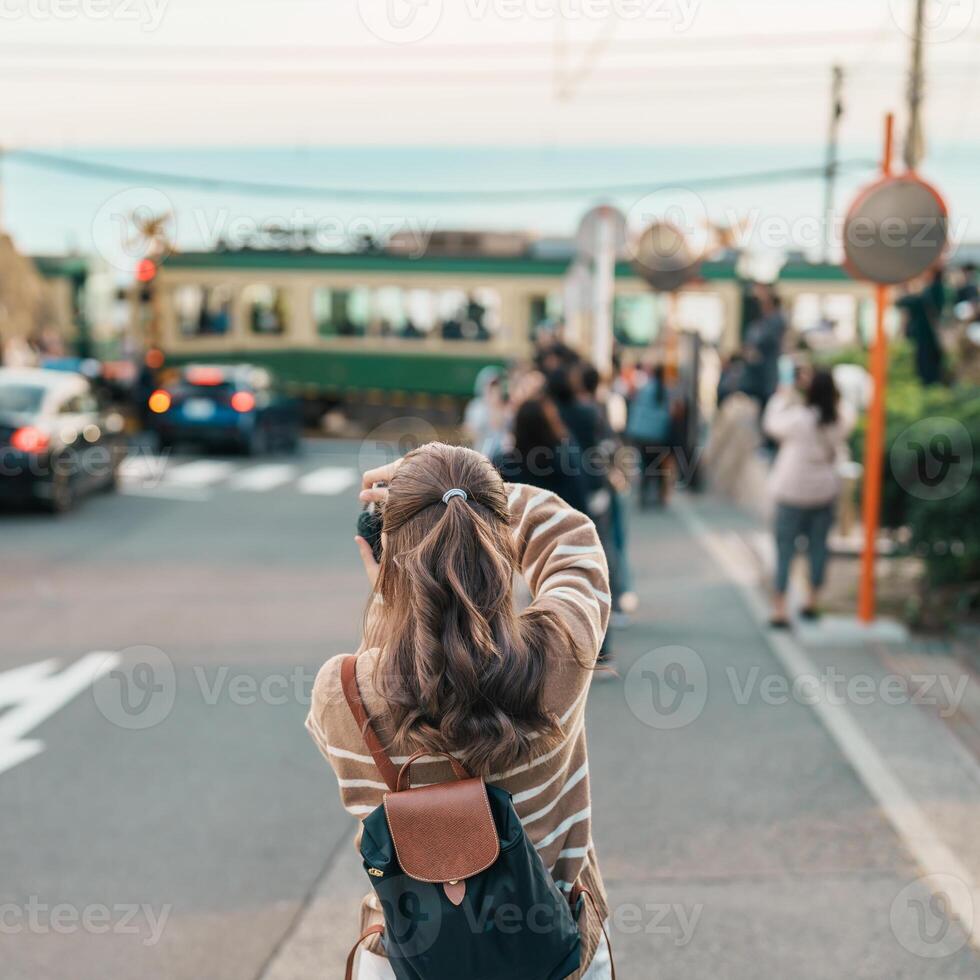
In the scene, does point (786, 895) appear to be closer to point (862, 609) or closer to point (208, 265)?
point (862, 609)

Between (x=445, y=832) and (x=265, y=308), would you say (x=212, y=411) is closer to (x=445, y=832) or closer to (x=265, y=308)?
(x=265, y=308)

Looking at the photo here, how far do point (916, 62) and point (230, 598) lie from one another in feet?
30.6

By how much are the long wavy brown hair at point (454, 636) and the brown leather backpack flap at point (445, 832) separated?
0.22ft

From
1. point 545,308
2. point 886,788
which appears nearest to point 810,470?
point 886,788

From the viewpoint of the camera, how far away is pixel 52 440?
13234 mm

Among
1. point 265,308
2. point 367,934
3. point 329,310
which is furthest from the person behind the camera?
point 265,308

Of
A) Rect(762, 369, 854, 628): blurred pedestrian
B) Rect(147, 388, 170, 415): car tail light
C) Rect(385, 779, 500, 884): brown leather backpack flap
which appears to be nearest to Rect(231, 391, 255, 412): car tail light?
Rect(147, 388, 170, 415): car tail light

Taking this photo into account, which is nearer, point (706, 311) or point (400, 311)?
point (706, 311)

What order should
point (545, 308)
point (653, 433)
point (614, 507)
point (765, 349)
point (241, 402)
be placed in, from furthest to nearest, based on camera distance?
point (545, 308), point (241, 402), point (653, 433), point (765, 349), point (614, 507)

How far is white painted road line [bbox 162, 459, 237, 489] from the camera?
16.6 meters

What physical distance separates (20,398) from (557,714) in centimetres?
1246

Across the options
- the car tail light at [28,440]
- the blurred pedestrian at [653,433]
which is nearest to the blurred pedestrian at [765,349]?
the blurred pedestrian at [653,433]

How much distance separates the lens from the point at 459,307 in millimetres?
24766

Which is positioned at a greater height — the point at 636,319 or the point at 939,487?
the point at 939,487
